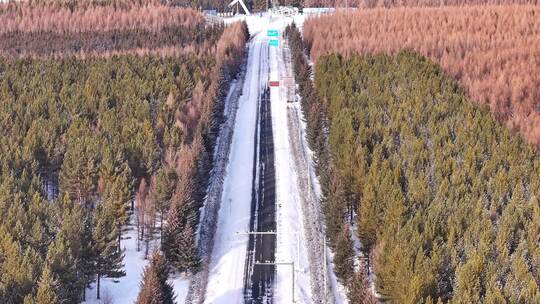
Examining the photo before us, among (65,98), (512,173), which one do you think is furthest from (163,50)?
(512,173)

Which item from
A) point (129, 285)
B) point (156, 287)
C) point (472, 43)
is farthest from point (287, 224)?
point (472, 43)

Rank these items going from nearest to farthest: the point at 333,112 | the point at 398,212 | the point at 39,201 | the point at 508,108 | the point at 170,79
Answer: the point at 398,212
the point at 39,201
the point at 333,112
the point at 508,108
the point at 170,79

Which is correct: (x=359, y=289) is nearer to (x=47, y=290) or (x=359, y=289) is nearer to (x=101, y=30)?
(x=47, y=290)

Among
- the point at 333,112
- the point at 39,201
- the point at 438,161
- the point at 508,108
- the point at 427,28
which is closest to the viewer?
the point at 39,201

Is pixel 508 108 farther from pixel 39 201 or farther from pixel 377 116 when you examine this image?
pixel 39 201

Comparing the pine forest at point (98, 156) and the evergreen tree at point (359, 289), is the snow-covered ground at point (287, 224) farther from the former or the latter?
the pine forest at point (98, 156)

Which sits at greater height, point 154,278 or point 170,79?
point 170,79

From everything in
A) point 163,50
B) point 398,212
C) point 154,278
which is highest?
point 163,50

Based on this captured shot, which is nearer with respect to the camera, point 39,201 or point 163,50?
point 39,201
